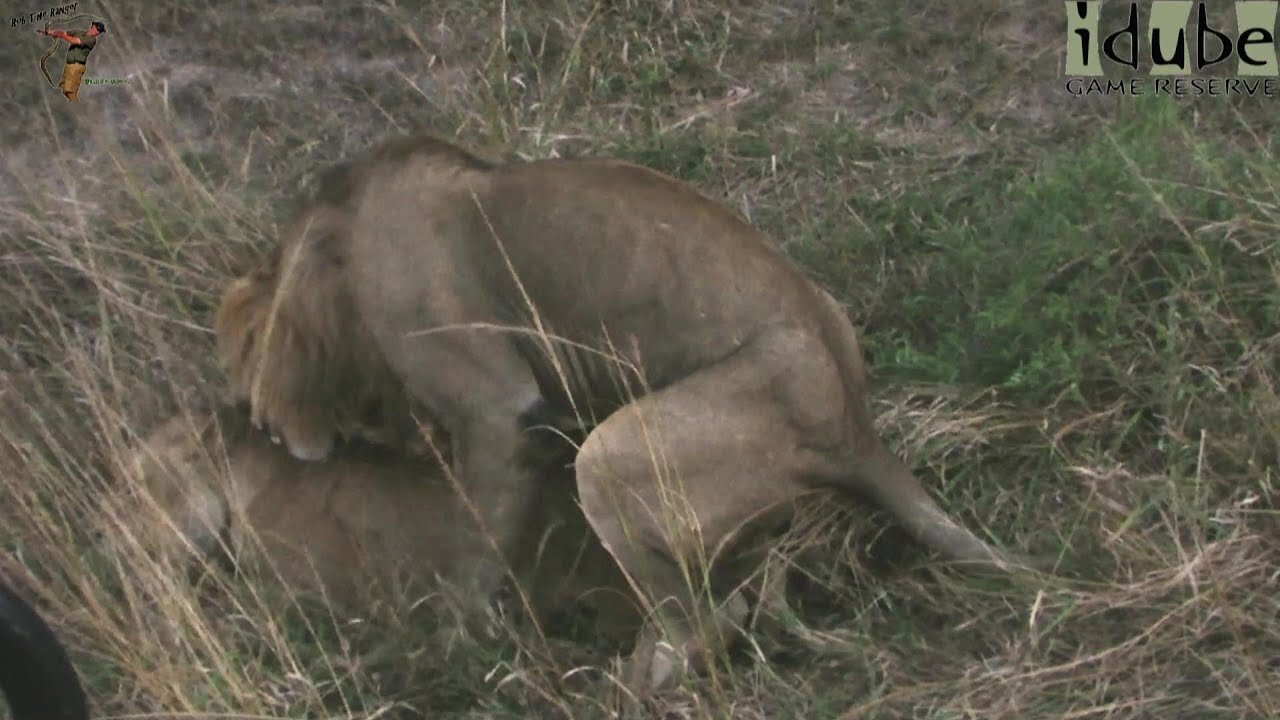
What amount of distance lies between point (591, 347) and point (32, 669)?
71.3 inches

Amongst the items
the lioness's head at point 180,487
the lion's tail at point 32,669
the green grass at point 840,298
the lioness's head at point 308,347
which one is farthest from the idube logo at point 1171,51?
the lion's tail at point 32,669

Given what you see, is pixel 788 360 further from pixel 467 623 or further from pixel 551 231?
pixel 467 623

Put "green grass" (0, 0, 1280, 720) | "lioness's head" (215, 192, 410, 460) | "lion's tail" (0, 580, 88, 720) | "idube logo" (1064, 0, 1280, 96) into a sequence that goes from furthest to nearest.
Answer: "idube logo" (1064, 0, 1280, 96), "lioness's head" (215, 192, 410, 460), "green grass" (0, 0, 1280, 720), "lion's tail" (0, 580, 88, 720)

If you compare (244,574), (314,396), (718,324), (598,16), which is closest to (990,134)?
(598,16)

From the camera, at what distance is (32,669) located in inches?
104

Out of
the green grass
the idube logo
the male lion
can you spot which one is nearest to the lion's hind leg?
the male lion

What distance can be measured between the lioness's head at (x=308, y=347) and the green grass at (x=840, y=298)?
0.23 m

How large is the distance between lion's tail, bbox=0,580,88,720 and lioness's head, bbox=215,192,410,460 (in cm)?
169

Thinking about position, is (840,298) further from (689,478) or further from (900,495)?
(689,478)

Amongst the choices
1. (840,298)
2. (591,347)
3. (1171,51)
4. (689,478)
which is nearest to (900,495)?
(689,478)

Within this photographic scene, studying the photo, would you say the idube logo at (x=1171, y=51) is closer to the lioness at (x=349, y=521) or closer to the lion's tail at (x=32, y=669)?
the lioness at (x=349, y=521)

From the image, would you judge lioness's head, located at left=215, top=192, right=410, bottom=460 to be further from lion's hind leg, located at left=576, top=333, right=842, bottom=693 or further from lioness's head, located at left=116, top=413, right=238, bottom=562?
lion's hind leg, located at left=576, top=333, right=842, bottom=693

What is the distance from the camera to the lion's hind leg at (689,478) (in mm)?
3824

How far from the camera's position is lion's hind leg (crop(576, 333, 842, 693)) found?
3.82 metres
